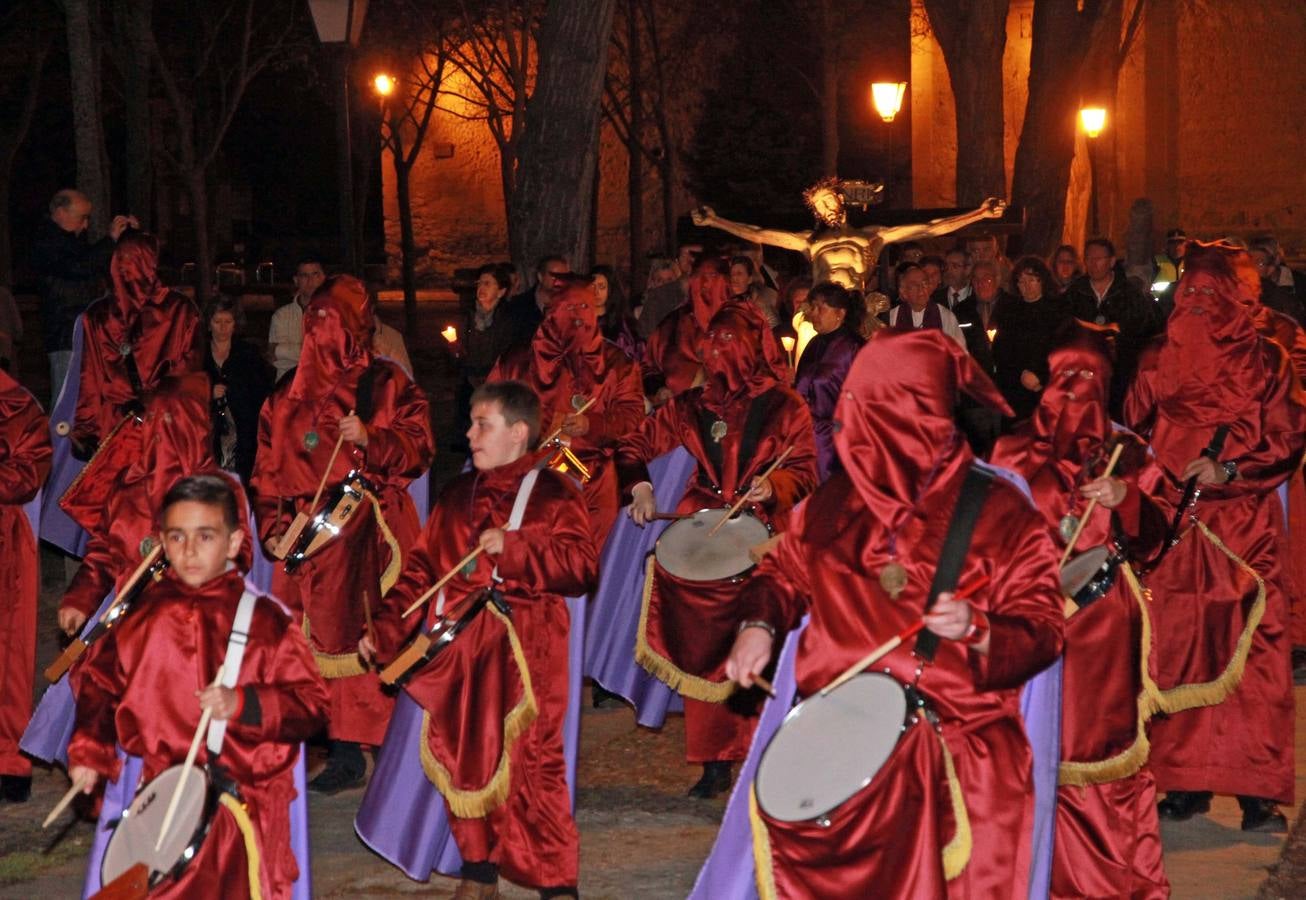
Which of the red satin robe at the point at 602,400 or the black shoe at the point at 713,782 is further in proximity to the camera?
the red satin robe at the point at 602,400

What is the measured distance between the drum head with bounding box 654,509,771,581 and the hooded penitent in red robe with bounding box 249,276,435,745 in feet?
3.81

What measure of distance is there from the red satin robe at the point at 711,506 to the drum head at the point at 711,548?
0.11m

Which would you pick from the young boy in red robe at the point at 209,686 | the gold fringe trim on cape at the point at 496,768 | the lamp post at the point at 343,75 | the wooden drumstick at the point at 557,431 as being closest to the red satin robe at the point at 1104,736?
the gold fringe trim on cape at the point at 496,768

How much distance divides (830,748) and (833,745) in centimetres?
1

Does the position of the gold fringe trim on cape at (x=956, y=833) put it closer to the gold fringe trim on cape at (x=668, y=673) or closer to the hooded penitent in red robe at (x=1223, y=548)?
the hooded penitent in red robe at (x=1223, y=548)

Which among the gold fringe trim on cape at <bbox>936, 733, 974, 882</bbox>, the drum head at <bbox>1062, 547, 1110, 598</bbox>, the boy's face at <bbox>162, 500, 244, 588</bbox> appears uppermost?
the boy's face at <bbox>162, 500, 244, 588</bbox>

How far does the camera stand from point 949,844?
511 centimetres

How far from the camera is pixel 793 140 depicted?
139 ft

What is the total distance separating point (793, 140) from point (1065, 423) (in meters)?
36.3

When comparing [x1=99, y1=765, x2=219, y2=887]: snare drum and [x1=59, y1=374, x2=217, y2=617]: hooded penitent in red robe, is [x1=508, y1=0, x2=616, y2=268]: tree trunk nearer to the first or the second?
[x1=59, y1=374, x2=217, y2=617]: hooded penitent in red robe

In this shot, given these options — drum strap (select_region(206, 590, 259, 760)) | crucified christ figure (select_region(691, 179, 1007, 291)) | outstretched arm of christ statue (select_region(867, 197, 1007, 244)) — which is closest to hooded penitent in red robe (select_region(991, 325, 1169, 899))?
drum strap (select_region(206, 590, 259, 760))

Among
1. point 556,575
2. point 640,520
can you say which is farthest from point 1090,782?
point 640,520

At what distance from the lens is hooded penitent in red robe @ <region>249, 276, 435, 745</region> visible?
8.62 meters

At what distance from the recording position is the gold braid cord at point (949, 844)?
5.09 meters
